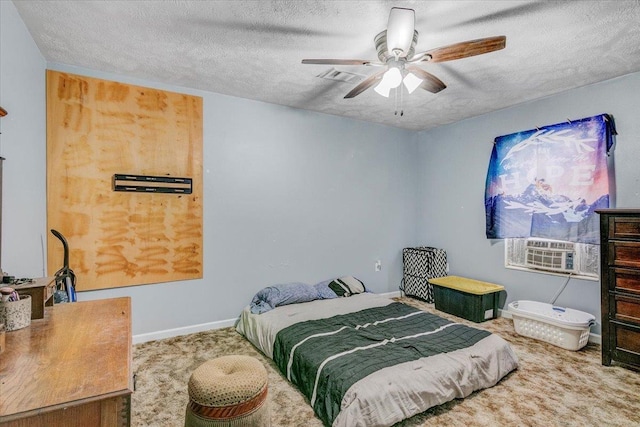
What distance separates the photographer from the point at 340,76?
3035 millimetres

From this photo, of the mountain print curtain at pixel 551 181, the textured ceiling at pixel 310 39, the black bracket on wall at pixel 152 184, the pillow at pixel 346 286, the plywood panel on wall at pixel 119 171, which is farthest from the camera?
the pillow at pixel 346 286

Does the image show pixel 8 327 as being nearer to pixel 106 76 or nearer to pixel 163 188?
pixel 163 188

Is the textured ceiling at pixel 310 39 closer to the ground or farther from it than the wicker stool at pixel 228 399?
farther from it

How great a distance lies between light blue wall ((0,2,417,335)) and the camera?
8.65ft

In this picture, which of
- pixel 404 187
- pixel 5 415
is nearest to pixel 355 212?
pixel 404 187

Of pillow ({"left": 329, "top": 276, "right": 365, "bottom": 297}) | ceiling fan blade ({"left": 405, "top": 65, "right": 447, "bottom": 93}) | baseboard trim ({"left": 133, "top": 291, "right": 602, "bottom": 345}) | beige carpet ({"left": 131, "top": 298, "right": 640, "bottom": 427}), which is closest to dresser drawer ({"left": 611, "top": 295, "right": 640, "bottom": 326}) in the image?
beige carpet ({"left": 131, "top": 298, "right": 640, "bottom": 427})

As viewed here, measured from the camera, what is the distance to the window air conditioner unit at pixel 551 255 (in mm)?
3393

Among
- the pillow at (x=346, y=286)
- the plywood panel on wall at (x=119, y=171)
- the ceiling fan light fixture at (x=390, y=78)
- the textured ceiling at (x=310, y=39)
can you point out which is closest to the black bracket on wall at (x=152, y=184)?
the plywood panel on wall at (x=119, y=171)

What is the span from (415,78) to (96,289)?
3327 mm

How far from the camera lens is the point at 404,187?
16.6 ft

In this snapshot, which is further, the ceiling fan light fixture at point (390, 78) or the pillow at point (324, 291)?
the pillow at point (324, 291)

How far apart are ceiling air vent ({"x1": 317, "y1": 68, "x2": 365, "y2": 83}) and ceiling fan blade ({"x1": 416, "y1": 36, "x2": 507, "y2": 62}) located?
102cm

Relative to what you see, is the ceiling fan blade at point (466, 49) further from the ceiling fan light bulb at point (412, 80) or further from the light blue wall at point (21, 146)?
the light blue wall at point (21, 146)

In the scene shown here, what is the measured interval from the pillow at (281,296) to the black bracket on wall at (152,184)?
1403mm
